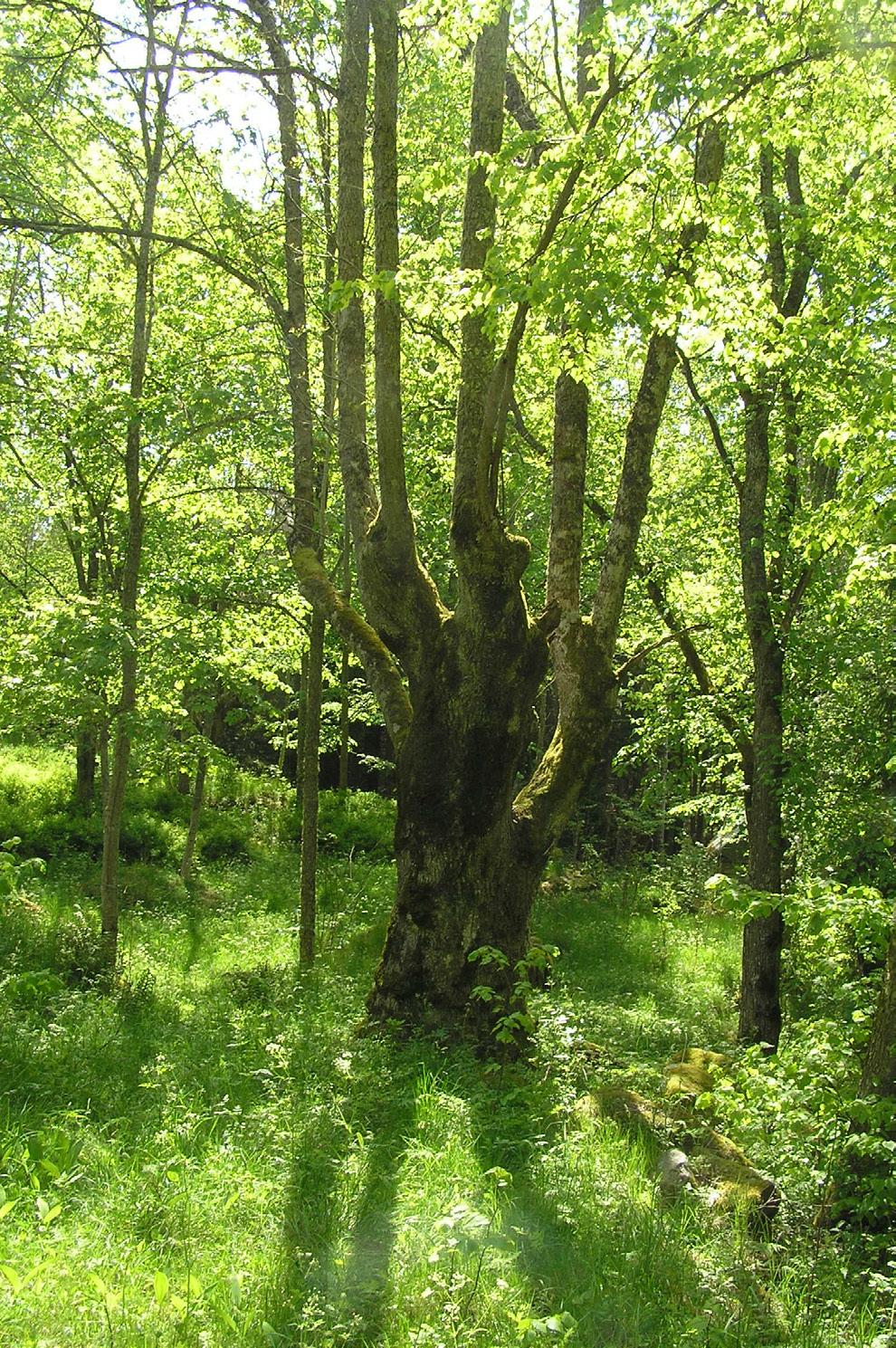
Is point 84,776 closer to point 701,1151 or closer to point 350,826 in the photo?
point 350,826

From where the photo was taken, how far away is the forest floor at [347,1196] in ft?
10.7

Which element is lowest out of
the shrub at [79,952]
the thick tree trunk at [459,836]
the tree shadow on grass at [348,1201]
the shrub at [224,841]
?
the shrub at [79,952]

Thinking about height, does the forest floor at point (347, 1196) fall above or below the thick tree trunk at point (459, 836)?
below

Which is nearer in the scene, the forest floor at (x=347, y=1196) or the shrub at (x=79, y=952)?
the forest floor at (x=347, y=1196)

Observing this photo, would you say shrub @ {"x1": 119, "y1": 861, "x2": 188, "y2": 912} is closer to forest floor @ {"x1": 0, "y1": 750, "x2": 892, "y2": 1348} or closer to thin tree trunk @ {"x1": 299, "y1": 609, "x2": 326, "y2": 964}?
thin tree trunk @ {"x1": 299, "y1": 609, "x2": 326, "y2": 964}

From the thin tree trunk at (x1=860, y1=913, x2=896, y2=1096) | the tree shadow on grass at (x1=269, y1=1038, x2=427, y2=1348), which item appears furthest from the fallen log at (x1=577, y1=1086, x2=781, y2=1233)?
the tree shadow on grass at (x1=269, y1=1038, x2=427, y2=1348)

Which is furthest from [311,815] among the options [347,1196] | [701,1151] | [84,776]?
[84,776]

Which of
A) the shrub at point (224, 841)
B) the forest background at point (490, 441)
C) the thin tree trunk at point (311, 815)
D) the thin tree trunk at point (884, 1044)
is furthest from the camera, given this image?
the shrub at point (224, 841)

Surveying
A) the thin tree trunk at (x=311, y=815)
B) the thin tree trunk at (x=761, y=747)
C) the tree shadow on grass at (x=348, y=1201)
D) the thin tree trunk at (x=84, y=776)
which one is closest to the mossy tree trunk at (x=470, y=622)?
the tree shadow on grass at (x=348, y=1201)

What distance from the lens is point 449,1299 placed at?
331 cm

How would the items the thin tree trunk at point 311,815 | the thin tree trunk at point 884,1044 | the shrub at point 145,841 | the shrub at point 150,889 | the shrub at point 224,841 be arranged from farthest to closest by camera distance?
the shrub at point 224,841 < the shrub at point 145,841 < the shrub at point 150,889 < the thin tree trunk at point 311,815 < the thin tree trunk at point 884,1044

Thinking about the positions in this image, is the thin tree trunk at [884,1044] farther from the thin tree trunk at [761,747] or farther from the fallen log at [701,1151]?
the thin tree trunk at [761,747]

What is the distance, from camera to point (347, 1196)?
13.8 feet

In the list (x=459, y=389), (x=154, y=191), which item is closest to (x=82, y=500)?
(x=154, y=191)
